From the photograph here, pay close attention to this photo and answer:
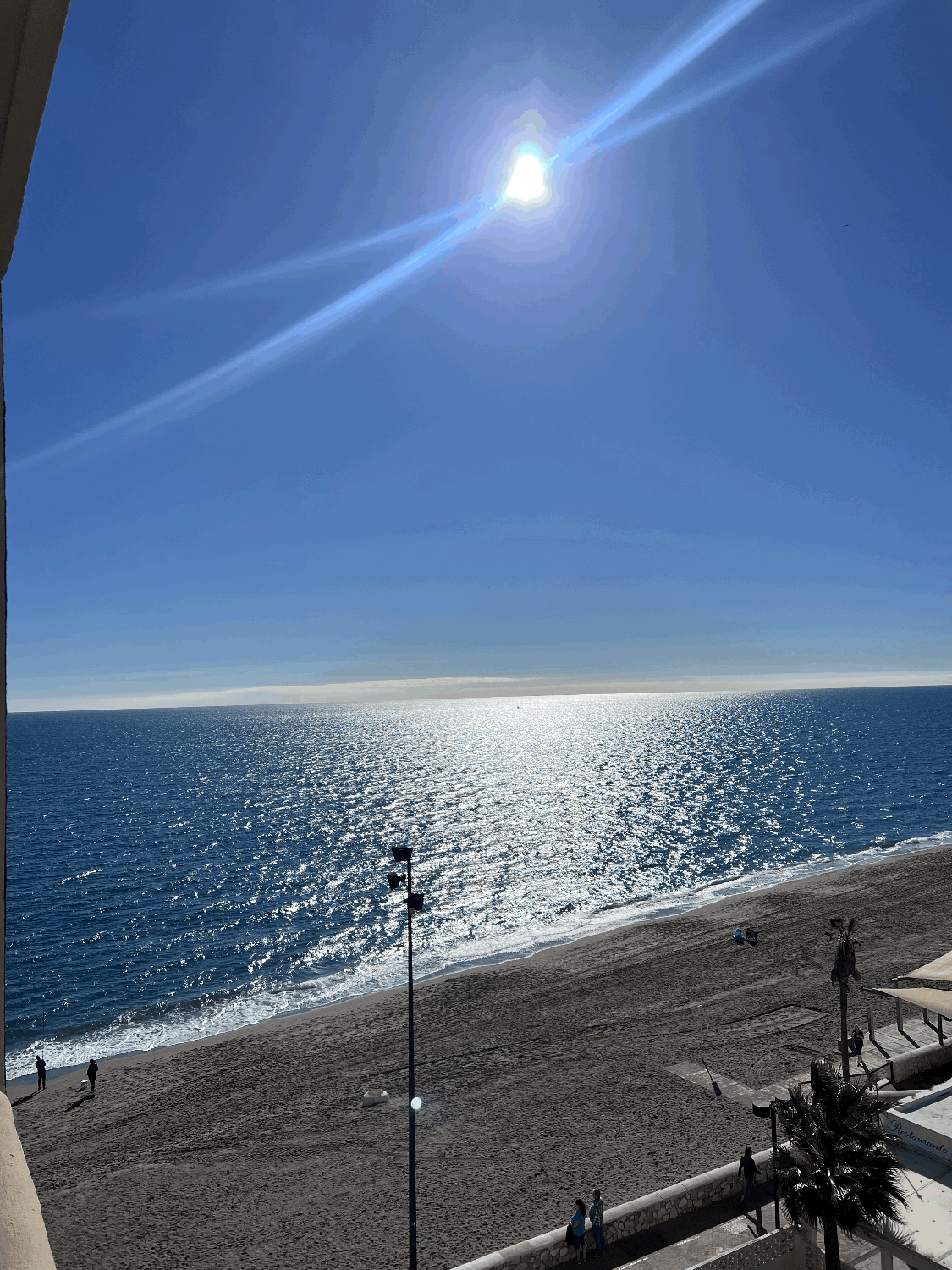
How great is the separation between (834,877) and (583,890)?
19.5m

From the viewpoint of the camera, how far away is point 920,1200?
1319cm

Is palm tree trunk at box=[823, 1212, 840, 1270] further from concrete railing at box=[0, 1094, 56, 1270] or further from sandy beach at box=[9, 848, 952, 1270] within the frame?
concrete railing at box=[0, 1094, 56, 1270]

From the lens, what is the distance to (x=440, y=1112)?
26641mm

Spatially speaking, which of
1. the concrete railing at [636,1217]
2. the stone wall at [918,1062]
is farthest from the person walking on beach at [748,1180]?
the stone wall at [918,1062]

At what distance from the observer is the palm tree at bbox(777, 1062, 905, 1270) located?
482 inches

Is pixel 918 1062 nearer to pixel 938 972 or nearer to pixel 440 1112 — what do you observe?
pixel 938 972

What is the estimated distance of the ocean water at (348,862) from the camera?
1682 inches

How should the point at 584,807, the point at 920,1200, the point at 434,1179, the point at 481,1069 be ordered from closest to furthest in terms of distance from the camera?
the point at 920,1200 → the point at 434,1179 → the point at 481,1069 → the point at 584,807

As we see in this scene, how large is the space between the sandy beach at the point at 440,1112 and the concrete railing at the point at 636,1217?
2.86 meters

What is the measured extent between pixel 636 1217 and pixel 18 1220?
69.8 feet

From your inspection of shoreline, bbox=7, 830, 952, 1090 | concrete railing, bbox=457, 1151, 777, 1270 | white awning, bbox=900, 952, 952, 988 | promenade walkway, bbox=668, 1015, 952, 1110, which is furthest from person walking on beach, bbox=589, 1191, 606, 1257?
shoreline, bbox=7, 830, 952, 1090

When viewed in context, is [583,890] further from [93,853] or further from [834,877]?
[93,853]

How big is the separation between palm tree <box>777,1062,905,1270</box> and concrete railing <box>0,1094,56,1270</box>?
49.6 ft

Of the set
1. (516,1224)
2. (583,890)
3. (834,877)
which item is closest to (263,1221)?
(516,1224)
